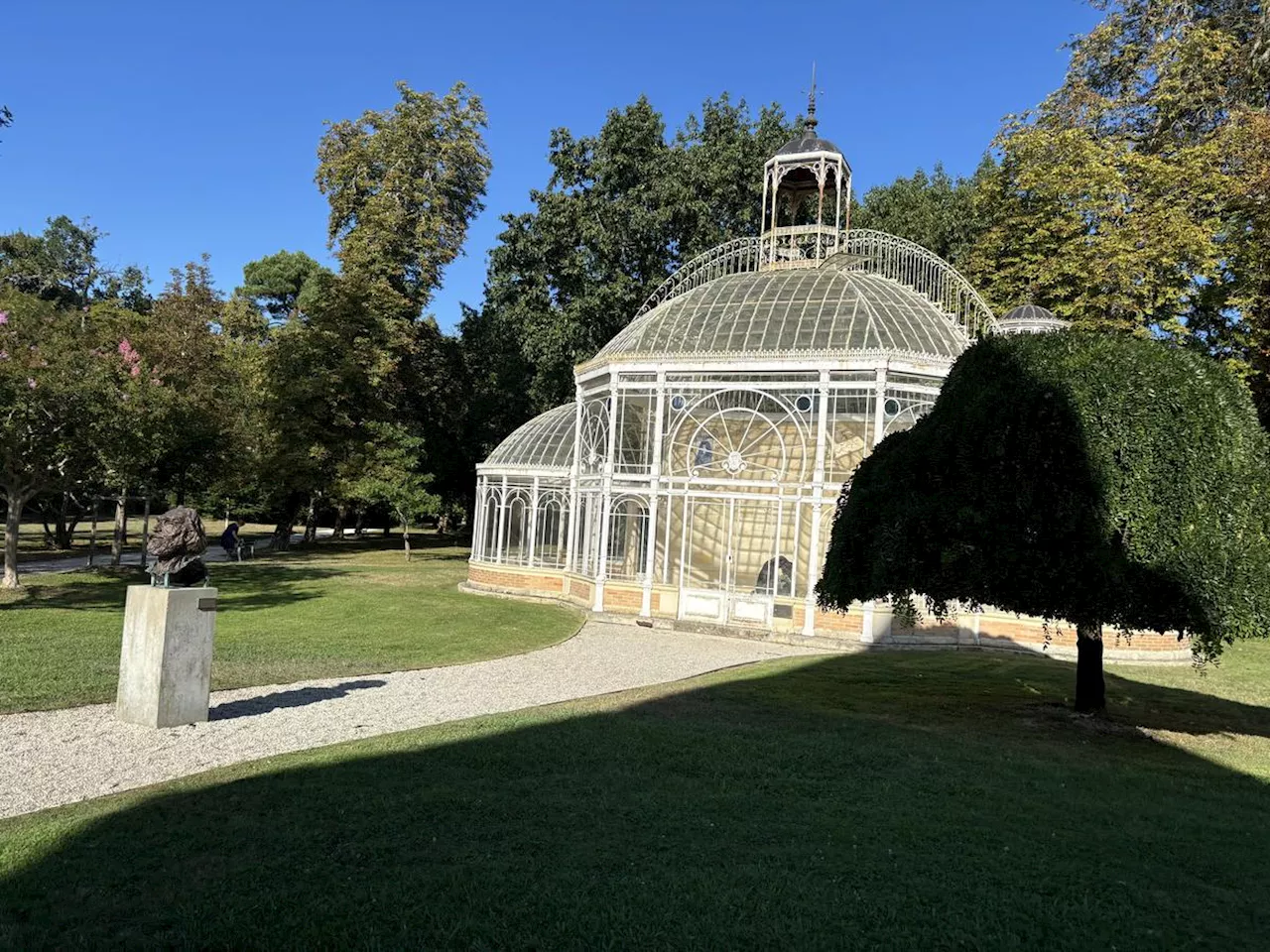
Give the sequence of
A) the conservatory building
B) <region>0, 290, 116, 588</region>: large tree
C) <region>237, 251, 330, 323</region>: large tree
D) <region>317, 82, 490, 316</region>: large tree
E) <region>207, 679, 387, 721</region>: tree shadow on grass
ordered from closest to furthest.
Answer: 1. <region>207, 679, 387, 721</region>: tree shadow on grass
2. <region>0, 290, 116, 588</region>: large tree
3. the conservatory building
4. <region>317, 82, 490, 316</region>: large tree
5. <region>237, 251, 330, 323</region>: large tree

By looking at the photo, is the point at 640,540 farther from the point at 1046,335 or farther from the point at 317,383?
the point at 317,383

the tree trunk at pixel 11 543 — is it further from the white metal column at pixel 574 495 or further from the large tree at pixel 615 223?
the large tree at pixel 615 223

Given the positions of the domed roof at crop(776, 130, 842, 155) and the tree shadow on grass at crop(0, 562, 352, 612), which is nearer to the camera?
the tree shadow on grass at crop(0, 562, 352, 612)

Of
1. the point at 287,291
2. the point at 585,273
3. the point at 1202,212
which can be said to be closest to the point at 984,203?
the point at 1202,212

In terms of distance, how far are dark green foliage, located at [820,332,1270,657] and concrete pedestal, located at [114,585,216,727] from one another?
6.92m

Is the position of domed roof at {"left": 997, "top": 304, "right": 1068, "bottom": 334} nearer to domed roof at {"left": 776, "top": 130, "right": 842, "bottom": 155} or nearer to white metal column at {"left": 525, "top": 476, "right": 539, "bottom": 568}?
domed roof at {"left": 776, "top": 130, "right": 842, "bottom": 155}

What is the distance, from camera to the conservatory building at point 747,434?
17.7 meters

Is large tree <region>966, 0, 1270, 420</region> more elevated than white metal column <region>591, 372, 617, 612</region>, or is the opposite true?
large tree <region>966, 0, 1270, 420</region>

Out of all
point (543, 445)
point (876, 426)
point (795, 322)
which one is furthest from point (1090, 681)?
point (543, 445)

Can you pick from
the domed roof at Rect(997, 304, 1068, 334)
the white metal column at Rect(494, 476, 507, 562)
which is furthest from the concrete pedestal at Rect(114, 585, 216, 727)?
the domed roof at Rect(997, 304, 1068, 334)

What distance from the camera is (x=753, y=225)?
32.3m

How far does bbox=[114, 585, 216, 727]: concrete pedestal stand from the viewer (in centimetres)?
845

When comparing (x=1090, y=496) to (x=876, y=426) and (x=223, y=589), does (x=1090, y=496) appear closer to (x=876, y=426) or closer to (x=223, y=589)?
(x=876, y=426)

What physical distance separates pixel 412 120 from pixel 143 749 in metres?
33.4
